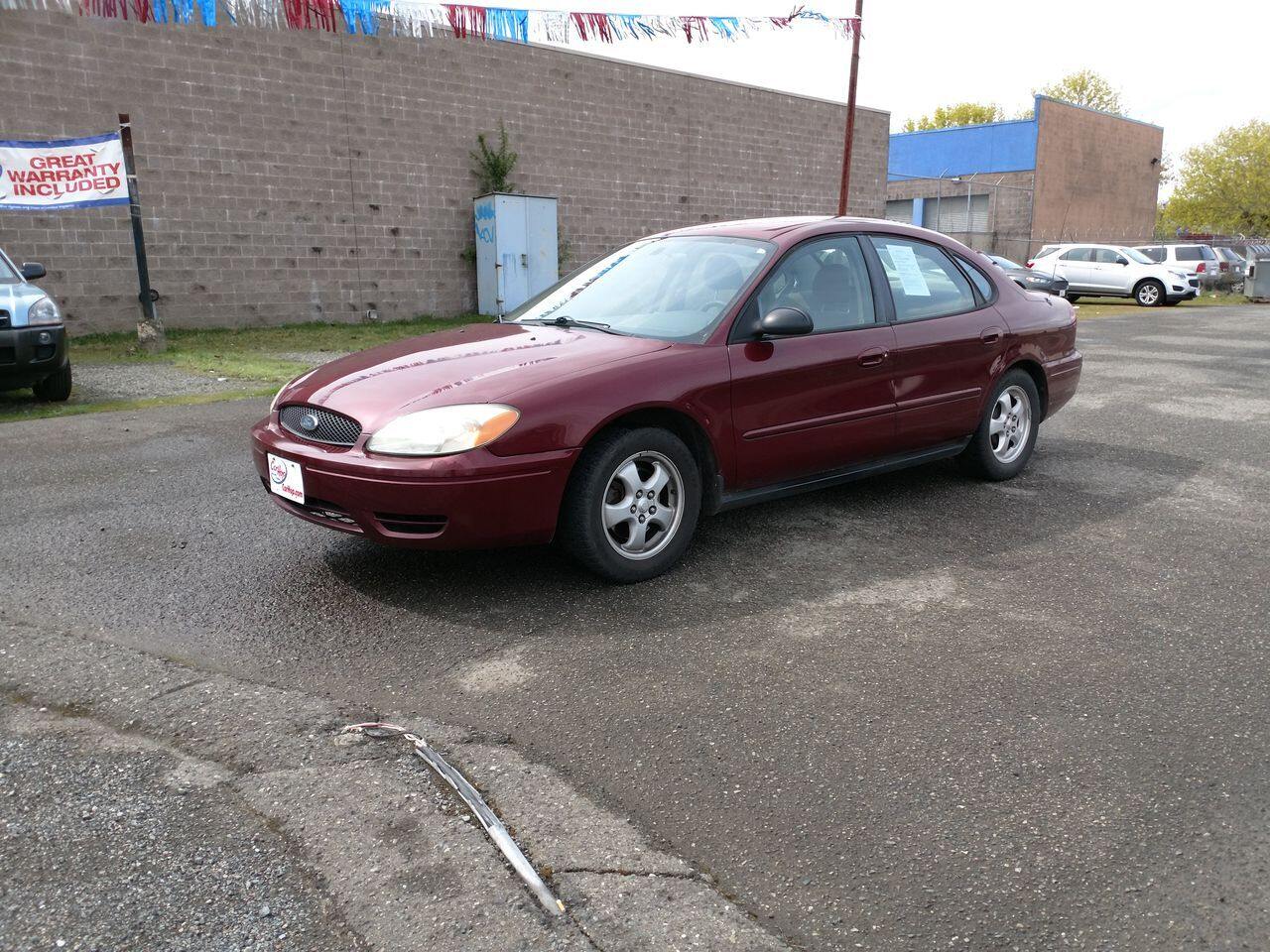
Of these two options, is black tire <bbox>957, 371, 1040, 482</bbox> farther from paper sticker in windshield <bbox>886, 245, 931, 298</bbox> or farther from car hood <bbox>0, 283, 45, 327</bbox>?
car hood <bbox>0, 283, 45, 327</bbox>

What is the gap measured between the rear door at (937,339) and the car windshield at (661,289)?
2.87 ft

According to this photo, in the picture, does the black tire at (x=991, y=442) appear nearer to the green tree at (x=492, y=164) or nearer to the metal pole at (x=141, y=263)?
the metal pole at (x=141, y=263)

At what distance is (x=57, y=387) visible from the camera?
339 inches

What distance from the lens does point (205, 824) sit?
2.41 metres

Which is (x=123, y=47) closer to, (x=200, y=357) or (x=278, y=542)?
(x=200, y=357)

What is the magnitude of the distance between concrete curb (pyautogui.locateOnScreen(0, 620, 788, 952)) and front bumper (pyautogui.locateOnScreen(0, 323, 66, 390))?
5546mm

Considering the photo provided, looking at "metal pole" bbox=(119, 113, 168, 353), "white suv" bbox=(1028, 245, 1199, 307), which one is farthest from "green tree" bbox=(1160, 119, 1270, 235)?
"metal pole" bbox=(119, 113, 168, 353)

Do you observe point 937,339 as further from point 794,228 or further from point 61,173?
point 61,173

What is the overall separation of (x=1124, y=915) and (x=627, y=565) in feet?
7.38

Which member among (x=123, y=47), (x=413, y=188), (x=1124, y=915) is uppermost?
(x=123, y=47)

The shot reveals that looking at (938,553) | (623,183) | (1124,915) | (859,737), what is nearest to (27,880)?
(859,737)

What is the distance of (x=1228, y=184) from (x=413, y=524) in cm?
6658

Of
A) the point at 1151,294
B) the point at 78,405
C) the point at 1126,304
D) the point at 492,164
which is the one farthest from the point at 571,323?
the point at 1126,304

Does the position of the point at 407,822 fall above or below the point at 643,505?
below
